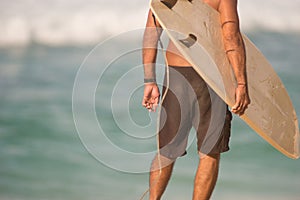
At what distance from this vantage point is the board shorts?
317cm

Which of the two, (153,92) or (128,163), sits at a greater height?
(153,92)

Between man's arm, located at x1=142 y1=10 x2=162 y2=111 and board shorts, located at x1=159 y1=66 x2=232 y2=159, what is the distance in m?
Result: 0.05

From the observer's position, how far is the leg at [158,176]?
3230 millimetres

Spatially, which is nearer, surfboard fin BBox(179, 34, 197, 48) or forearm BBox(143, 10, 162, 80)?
surfboard fin BBox(179, 34, 197, 48)

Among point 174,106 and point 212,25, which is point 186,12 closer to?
point 212,25

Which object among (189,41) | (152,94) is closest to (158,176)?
(152,94)

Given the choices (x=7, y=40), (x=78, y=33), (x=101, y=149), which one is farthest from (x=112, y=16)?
(x=101, y=149)

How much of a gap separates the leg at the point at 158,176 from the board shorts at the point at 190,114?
1.7 inches

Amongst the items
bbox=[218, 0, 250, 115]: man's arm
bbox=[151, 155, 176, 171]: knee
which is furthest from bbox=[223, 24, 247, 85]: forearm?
bbox=[151, 155, 176, 171]: knee

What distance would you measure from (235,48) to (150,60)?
0.33 m

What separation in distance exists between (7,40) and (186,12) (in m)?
1.78

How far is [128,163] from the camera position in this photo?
11.0 ft

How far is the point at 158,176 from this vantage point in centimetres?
323

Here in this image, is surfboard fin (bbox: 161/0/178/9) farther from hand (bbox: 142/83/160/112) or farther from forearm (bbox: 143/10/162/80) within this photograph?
hand (bbox: 142/83/160/112)
